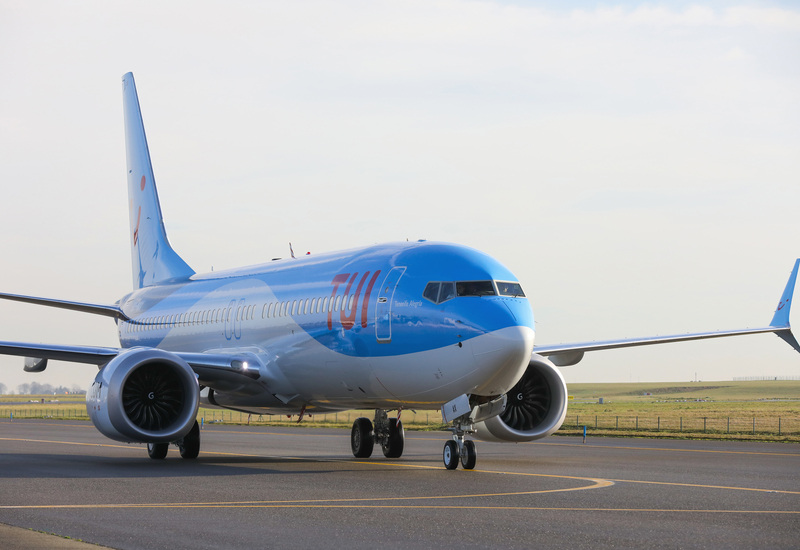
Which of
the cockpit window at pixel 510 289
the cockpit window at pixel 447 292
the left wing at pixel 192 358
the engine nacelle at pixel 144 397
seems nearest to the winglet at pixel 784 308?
the cockpit window at pixel 510 289

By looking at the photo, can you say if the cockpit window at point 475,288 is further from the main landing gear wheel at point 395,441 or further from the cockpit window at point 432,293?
the main landing gear wheel at point 395,441

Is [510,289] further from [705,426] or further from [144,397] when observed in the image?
[705,426]

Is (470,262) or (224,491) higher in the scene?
(470,262)

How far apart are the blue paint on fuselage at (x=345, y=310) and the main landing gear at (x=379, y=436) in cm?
297

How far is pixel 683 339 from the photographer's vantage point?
28141 millimetres

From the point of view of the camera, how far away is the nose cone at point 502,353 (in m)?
19.3

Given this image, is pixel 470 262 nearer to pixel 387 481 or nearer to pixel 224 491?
pixel 387 481

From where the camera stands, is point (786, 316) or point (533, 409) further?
point (786, 316)

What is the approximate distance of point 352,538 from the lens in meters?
11.5

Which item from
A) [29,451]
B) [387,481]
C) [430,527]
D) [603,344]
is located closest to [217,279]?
[29,451]

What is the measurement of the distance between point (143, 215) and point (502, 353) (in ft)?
71.4

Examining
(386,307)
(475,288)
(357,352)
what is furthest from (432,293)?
(357,352)

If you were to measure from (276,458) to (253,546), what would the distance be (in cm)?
1529

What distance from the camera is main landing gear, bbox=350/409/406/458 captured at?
25641 millimetres
